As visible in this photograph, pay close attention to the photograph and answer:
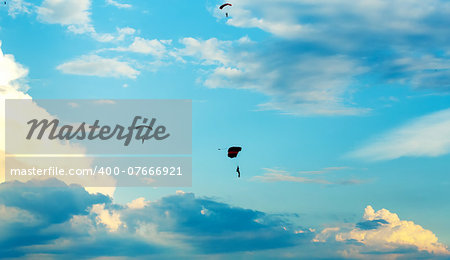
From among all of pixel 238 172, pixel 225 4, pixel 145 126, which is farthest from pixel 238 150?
pixel 225 4

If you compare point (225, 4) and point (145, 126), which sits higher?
point (225, 4)

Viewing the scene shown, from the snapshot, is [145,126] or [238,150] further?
[238,150]

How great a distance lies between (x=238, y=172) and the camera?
109 meters

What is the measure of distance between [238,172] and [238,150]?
29.7ft

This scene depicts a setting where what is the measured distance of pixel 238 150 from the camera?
117 m

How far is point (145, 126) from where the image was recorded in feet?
347

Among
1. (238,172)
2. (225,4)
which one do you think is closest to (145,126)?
(238,172)

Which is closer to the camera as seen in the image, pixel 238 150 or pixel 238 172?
pixel 238 172

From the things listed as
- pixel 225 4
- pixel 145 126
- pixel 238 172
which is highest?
pixel 225 4

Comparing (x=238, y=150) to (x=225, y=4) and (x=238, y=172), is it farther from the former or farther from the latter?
(x=225, y=4)

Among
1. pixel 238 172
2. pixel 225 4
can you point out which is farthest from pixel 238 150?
pixel 225 4

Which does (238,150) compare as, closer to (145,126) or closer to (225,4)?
(145,126)

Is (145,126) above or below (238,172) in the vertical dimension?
above

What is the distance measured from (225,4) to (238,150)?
32096 millimetres
